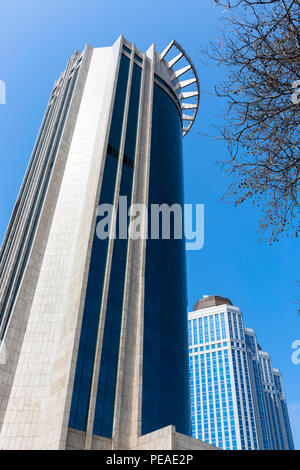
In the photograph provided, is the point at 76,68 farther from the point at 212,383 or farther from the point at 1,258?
the point at 212,383

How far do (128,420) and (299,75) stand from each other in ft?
107

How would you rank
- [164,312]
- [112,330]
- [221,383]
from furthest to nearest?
1. [221,383]
2. [164,312]
3. [112,330]

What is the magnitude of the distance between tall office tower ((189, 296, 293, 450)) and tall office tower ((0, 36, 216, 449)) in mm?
112836

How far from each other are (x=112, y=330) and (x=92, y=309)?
2917 millimetres

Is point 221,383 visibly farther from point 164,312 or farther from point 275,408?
point 164,312

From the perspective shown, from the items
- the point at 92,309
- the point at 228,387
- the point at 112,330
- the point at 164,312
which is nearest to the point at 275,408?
the point at 228,387

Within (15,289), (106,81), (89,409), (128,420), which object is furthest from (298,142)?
(106,81)

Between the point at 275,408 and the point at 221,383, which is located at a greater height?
the point at 275,408

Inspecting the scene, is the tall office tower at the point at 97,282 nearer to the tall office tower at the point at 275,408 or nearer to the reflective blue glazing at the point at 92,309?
the reflective blue glazing at the point at 92,309

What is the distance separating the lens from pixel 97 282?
40.3 meters

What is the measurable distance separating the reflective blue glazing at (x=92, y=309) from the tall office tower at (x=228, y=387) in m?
126

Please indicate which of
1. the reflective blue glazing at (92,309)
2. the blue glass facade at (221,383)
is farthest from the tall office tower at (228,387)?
the reflective blue glazing at (92,309)

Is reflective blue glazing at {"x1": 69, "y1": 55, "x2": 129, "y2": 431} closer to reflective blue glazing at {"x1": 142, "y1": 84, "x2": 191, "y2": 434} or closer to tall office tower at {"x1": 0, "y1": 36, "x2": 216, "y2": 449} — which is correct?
tall office tower at {"x1": 0, "y1": 36, "x2": 216, "y2": 449}

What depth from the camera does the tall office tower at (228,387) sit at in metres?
146
